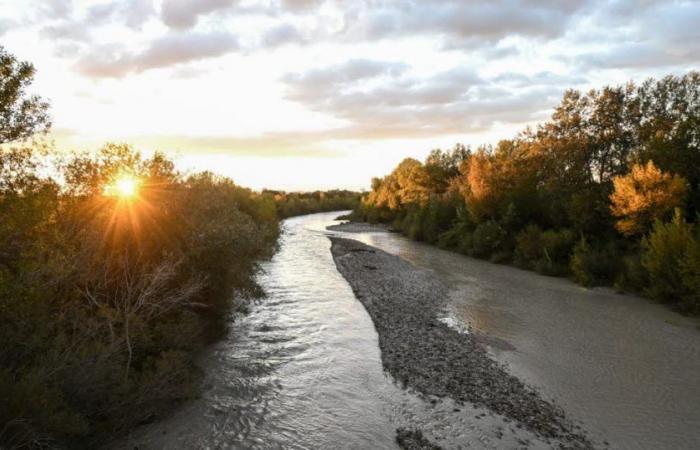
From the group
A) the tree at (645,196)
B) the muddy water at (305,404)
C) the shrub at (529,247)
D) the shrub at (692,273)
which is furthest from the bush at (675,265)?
the muddy water at (305,404)

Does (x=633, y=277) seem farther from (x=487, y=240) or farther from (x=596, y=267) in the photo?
(x=487, y=240)

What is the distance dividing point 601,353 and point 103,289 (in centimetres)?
1328

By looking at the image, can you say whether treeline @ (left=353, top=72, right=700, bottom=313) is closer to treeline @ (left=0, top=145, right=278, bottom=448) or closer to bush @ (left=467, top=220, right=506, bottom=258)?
bush @ (left=467, top=220, right=506, bottom=258)

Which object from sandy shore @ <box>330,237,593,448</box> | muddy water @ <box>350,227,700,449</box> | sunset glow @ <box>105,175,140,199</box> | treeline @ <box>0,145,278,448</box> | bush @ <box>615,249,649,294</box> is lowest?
muddy water @ <box>350,227,700,449</box>

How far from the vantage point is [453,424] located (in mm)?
8453

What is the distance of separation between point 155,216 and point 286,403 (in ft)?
20.1

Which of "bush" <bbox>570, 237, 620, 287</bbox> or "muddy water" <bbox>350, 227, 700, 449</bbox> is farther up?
"bush" <bbox>570, 237, 620, 287</bbox>

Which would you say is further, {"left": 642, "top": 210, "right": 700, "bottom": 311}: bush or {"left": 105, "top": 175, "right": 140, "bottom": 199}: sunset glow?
{"left": 642, "top": 210, "right": 700, "bottom": 311}: bush

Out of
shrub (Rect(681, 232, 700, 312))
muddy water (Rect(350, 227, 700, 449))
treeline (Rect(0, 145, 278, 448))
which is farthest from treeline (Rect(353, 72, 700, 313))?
treeline (Rect(0, 145, 278, 448))

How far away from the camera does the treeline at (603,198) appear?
19500 millimetres

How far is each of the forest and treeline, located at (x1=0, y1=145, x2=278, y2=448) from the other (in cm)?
3

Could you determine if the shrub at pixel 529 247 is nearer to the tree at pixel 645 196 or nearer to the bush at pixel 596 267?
the bush at pixel 596 267

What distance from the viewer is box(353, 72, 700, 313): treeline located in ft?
64.0

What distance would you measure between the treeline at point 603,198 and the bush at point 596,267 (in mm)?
63
